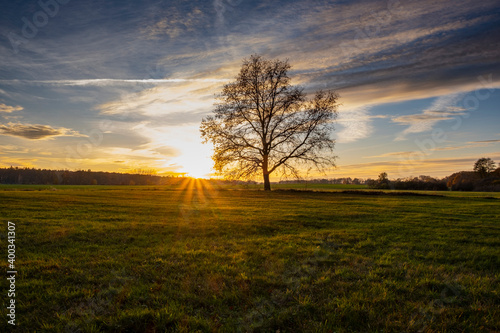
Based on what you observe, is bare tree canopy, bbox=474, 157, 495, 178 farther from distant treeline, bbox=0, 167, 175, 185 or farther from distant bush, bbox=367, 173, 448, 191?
distant treeline, bbox=0, 167, 175, 185

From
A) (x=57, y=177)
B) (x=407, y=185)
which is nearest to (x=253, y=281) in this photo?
(x=407, y=185)

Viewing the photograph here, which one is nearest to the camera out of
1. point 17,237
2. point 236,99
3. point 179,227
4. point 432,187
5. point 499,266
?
point 499,266

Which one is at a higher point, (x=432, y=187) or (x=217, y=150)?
(x=217, y=150)

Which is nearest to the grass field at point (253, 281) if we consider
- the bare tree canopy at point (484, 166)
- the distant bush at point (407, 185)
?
the distant bush at point (407, 185)

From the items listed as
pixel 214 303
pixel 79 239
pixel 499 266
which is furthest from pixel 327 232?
pixel 79 239

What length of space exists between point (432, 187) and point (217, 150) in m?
46.2

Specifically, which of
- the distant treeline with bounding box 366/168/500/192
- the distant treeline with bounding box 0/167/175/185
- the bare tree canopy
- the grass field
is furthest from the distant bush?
the distant treeline with bounding box 0/167/175/185

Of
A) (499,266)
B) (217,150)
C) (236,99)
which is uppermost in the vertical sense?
(236,99)

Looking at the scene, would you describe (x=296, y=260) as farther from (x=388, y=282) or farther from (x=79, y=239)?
(x=79, y=239)

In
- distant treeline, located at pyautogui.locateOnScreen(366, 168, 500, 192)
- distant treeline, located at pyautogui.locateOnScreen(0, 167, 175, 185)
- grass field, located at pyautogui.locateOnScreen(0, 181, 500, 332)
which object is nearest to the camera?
grass field, located at pyautogui.locateOnScreen(0, 181, 500, 332)

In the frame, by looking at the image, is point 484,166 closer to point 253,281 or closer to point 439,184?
point 439,184

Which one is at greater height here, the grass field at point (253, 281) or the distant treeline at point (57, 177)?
the distant treeline at point (57, 177)

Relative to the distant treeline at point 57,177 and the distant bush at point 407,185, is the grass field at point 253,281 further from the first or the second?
the distant treeline at point 57,177

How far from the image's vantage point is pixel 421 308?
484 cm
